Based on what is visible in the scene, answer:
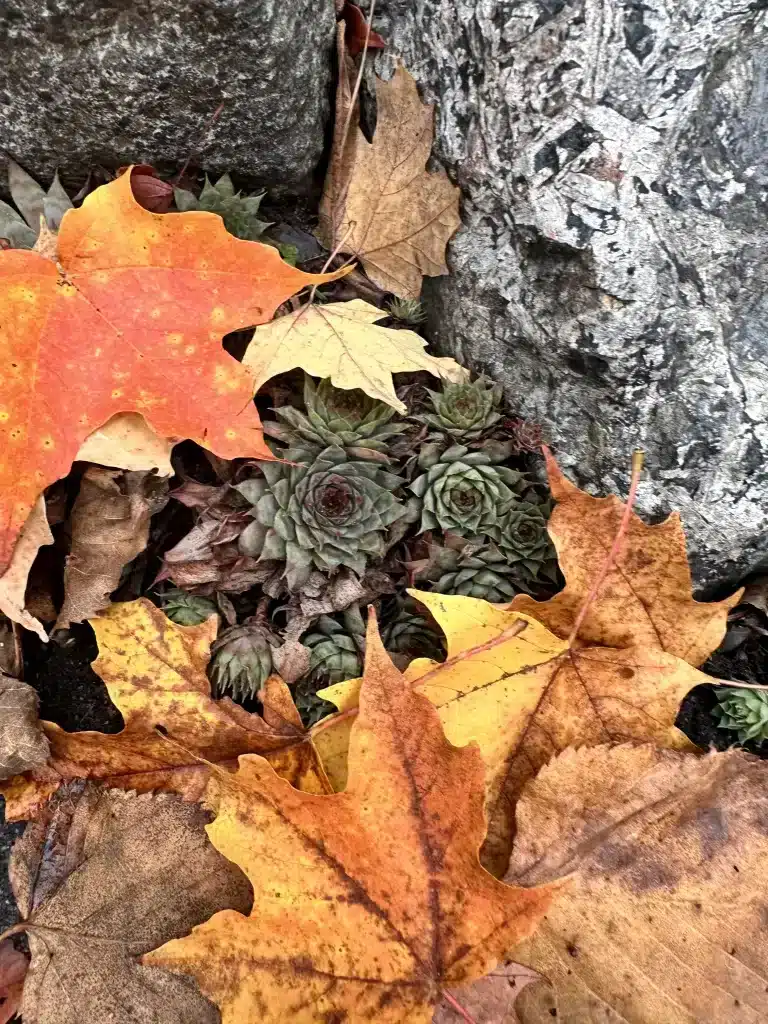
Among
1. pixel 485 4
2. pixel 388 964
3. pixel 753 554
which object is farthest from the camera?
pixel 753 554

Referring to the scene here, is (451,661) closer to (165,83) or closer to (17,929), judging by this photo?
(17,929)

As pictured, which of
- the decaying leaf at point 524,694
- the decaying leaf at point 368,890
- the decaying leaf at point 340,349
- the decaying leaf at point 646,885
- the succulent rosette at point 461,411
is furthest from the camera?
the succulent rosette at point 461,411

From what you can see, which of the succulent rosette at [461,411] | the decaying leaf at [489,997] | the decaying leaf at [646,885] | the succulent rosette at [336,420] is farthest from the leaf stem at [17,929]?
the succulent rosette at [461,411]

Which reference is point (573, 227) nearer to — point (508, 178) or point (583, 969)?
point (508, 178)

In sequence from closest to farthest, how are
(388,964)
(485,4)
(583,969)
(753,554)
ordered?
1. (388,964)
2. (583,969)
3. (485,4)
4. (753,554)

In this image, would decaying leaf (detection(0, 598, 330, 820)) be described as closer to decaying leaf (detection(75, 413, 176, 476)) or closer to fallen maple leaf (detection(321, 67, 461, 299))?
decaying leaf (detection(75, 413, 176, 476))

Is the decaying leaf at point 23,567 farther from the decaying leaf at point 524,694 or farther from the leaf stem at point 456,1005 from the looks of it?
the leaf stem at point 456,1005

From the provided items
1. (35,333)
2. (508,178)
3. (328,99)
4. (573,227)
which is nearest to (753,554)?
(573,227)
